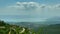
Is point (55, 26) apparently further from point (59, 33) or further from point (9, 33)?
point (9, 33)

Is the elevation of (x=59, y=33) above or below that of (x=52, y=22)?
below

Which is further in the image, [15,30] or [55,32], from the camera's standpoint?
[55,32]

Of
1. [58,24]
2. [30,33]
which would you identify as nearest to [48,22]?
[58,24]

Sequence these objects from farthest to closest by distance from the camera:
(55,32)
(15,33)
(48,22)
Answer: (55,32) < (48,22) < (15,33)

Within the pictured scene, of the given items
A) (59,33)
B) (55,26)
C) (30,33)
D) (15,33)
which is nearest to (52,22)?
(55,26)

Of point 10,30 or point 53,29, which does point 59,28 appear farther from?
point 10,30

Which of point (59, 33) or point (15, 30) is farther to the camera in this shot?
point (59, 33)

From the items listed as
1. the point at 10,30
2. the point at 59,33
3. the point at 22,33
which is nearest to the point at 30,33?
the point at 22,33

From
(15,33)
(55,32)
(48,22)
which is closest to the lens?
(15,33)

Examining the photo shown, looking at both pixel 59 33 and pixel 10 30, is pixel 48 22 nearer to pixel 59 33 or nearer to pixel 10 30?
pixel 59 33
